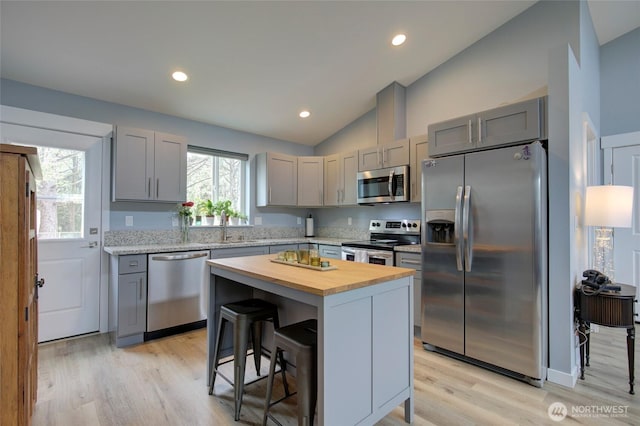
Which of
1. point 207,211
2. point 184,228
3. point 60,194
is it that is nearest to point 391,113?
point 207,211

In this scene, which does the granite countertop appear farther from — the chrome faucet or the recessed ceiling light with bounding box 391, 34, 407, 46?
the recessed ceiling light with bounding box 391, 34, 407, 46

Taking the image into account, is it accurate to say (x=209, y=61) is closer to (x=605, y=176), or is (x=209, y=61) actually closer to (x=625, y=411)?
(x=625, y=411)

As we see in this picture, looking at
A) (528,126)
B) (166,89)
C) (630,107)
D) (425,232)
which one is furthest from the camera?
(630,107)

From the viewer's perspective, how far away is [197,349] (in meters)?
2.86

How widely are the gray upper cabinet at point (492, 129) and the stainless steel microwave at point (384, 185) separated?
761 mm

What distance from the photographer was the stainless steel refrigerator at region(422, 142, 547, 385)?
2.24m

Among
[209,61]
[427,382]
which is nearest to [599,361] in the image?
[427,382]

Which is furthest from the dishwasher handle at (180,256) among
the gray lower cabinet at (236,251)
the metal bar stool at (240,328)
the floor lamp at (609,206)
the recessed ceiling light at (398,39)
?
the floor lamp at (609,206)

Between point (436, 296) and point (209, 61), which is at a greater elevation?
point (209, 61)

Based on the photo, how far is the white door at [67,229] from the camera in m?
2.95

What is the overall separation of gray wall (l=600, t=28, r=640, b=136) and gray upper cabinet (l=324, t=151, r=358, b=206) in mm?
3084

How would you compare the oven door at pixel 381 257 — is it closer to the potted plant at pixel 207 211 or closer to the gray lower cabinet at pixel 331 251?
the gray lower cabinet at pixel 331 251

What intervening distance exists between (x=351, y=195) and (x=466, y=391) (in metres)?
2.74

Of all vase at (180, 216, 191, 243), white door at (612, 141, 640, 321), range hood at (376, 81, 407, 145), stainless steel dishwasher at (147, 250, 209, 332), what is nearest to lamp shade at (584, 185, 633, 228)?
white door at (612, 141, 640, 321)
